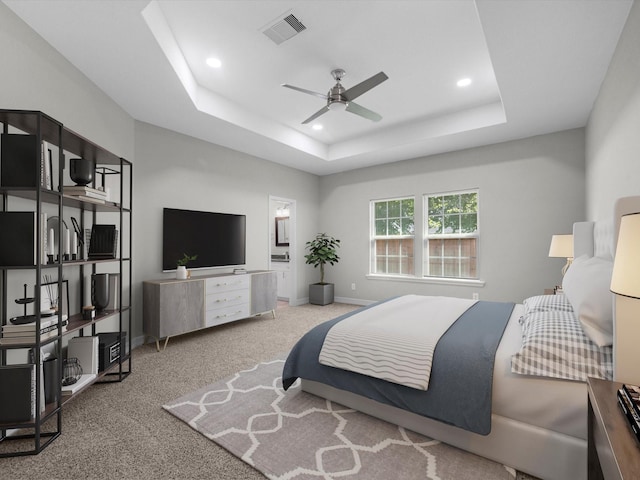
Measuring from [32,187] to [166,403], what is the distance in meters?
1.65

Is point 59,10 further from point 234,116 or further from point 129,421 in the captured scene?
point 129,421

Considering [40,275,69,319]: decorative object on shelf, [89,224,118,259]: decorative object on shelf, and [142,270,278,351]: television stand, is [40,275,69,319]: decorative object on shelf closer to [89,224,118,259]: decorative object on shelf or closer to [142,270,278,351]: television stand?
[89,224,118,259]: decorative object on shelf

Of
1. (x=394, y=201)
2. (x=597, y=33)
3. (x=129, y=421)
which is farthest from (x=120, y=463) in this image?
(x=394, y=201)

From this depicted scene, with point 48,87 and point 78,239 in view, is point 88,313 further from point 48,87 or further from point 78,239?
point 48,87

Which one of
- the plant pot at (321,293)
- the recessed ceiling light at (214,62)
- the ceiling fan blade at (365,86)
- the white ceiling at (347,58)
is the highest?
the recessed ceiling light at (214,62)

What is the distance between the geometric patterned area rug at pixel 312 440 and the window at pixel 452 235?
3571 millimetres

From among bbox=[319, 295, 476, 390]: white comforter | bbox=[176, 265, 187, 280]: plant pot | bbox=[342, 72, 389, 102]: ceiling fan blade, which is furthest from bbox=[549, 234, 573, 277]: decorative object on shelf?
bbox=[176, 265, 187, 280]: plant pot

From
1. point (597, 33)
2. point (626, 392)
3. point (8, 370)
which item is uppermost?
point (597, 33)

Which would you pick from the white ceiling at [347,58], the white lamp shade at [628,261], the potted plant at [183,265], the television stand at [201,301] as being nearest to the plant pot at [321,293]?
the television stand at [201,301]

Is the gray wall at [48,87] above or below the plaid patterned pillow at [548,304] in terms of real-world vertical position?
above

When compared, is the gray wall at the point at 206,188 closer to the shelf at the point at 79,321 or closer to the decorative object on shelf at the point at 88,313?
the shelf at the point at 79,321

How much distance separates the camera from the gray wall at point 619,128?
6.73ft

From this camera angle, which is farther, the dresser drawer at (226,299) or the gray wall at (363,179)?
the dresser drawer at (226,299)

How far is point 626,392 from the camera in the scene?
3.53ft
